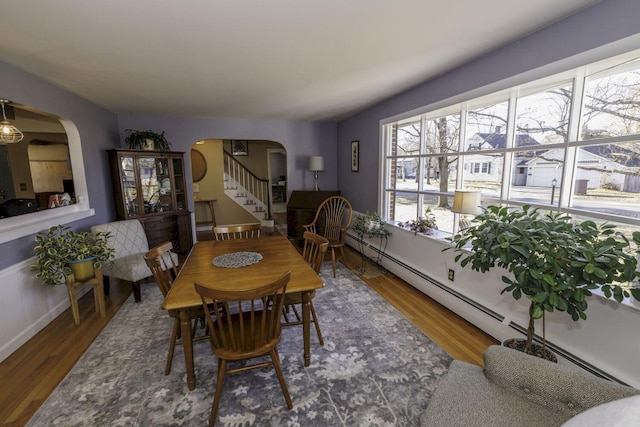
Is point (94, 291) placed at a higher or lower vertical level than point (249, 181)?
lower

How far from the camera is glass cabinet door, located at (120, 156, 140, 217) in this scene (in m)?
3.83

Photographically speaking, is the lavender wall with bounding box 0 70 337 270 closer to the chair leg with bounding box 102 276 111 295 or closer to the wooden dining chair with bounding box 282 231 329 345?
the chair leg with bounding box 102 276 111 295

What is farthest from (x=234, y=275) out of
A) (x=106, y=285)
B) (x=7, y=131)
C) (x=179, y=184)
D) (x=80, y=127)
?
(x=179, y=184)

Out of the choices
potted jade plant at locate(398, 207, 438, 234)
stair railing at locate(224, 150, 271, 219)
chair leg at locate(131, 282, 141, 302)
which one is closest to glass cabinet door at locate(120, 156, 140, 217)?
chair leg at locate(131, 282, 141, 302)

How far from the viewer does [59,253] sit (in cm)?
240

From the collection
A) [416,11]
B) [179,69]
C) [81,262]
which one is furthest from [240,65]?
[81,262]

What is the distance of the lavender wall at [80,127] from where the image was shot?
7.43ft

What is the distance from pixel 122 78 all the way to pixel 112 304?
7.59 feet

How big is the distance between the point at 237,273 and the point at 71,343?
165 cm

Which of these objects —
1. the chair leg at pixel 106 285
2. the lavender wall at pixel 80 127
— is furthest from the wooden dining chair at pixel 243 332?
the chair leg at pixel 106 285

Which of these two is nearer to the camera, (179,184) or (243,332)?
Result: (243,332)

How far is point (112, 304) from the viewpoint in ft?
9.75

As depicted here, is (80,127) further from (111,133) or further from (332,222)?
(332,222)

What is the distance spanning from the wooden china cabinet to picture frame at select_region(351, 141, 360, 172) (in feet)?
9.08
